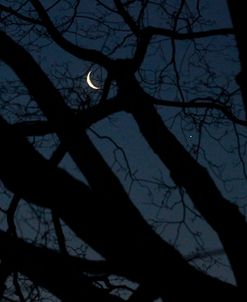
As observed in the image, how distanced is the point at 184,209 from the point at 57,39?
5.74ft

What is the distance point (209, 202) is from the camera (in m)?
2.83

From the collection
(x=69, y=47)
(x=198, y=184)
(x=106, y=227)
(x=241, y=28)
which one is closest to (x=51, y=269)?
(x=106, y=227)

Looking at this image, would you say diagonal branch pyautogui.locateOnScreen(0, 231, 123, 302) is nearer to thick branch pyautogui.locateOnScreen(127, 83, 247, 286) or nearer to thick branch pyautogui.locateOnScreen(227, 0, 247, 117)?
thick branch pyautogui.locateOnScreen(127, 83, 247, 286)

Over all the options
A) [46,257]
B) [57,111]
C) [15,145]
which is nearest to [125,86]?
[57,111]

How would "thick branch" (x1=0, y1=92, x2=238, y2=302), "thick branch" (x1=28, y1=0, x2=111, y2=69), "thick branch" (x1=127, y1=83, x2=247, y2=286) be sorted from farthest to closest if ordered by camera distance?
"thick branch" (x1=28, y1=0, x2=111, y2=69) → "thick branch" (x1=127, y1=83, x2=247, y2=286) → "thick branch" (x1=0, y1=92, x2=238, y2=302)

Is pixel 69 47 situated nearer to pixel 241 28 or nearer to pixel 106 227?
pixel 241 28

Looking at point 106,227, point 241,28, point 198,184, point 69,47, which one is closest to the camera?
point 106,227

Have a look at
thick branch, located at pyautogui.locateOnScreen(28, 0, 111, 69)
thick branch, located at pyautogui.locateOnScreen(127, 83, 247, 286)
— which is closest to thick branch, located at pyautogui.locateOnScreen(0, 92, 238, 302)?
thick branch, located at pyautogui.locateOnScreen(127, 83, 247, 286)

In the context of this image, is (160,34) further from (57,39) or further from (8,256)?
(8,256)

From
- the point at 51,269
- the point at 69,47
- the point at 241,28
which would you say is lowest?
the point at 51,269

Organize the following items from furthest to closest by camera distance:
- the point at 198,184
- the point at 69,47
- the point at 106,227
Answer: the point at 69,47
the point at 198,184
the point at 106,227

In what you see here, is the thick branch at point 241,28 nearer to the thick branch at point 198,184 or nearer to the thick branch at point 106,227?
the thick branch at point 198,184

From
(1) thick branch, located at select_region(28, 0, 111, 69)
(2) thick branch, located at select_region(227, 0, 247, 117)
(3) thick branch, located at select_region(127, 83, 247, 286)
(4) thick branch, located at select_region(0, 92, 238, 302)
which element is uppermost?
(1) thick branch, located at select_region(28, 0, 111, 69)

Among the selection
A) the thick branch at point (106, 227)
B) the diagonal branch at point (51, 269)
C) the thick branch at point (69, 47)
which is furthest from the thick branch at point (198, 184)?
the diagonal branch at point (51, 269)
